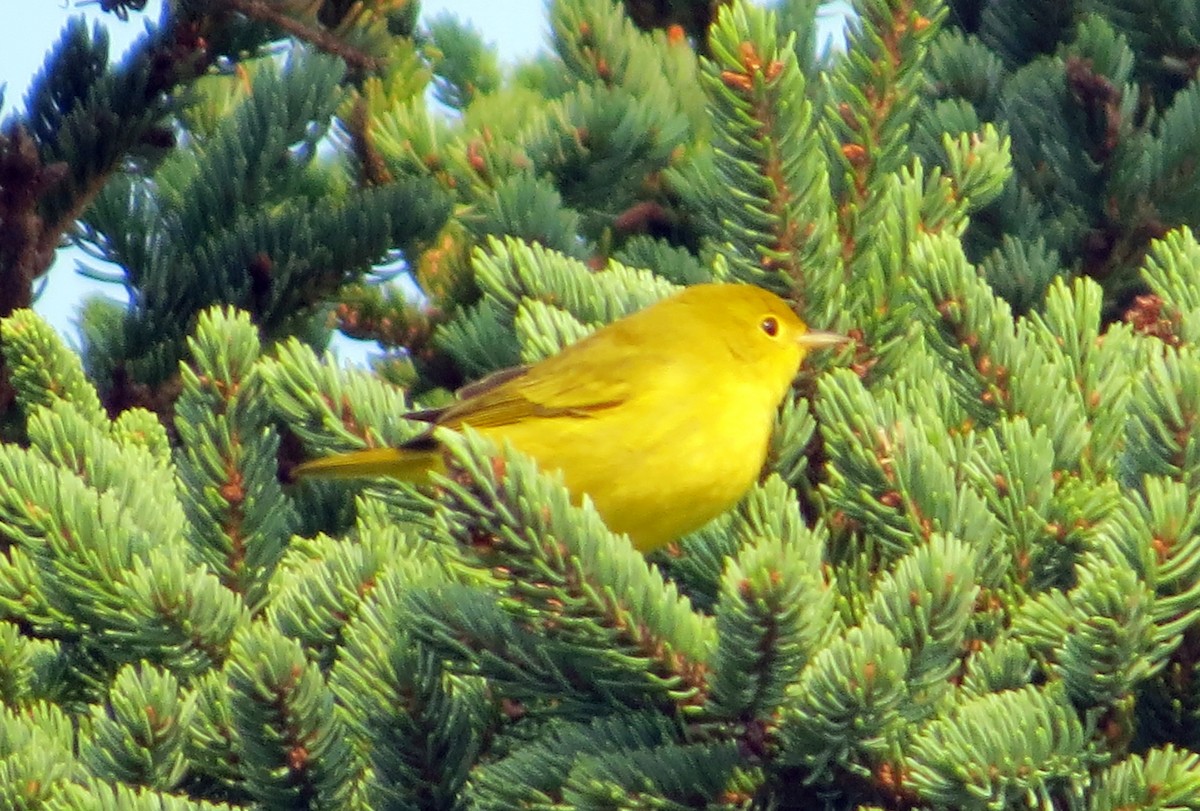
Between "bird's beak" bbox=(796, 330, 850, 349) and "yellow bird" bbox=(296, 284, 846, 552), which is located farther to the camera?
"yellow bird" bbox=(296, 284, 846, 552)

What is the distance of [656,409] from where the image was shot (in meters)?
2.83

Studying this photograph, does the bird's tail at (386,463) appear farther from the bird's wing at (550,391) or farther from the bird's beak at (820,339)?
the bird's beak at (820,339)

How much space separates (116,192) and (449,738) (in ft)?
5.58

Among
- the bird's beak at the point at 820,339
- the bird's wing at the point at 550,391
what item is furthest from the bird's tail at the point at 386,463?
the bird's beak at the point at 820,339

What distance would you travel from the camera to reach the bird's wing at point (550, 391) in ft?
8.58

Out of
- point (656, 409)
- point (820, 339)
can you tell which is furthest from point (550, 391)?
point (820, 339)

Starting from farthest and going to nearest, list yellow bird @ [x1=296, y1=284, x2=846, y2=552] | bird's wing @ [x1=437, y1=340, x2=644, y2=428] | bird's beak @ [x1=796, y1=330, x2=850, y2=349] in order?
bird's wing @ [x1=437, y1=340, x2=644, y2=428] < yellow bird @ [x1=296, y1=284, x2=846, y2=552] < bird's beak @ [x1=796, y1=330, x2=850, y2=349]

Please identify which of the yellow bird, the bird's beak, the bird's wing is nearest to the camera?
the bird's beak

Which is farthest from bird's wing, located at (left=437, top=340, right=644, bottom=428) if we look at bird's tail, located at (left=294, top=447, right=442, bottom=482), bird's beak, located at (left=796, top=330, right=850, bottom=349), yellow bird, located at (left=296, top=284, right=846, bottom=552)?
bird's beak, located at (left=796, top=330, right=850, bottom=349)

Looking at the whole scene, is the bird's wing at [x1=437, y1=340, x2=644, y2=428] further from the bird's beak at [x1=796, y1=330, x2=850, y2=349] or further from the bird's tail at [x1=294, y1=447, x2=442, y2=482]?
the bird's beak at [x1=796, y1=330, x2=850, y2=349]

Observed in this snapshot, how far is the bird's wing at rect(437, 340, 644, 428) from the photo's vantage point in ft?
8.58

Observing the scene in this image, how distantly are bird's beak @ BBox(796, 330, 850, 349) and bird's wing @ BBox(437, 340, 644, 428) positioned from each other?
1.32ft

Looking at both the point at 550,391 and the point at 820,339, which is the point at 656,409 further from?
the point at 820,339

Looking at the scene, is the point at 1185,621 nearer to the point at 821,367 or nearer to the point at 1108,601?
the point at 1108,601
